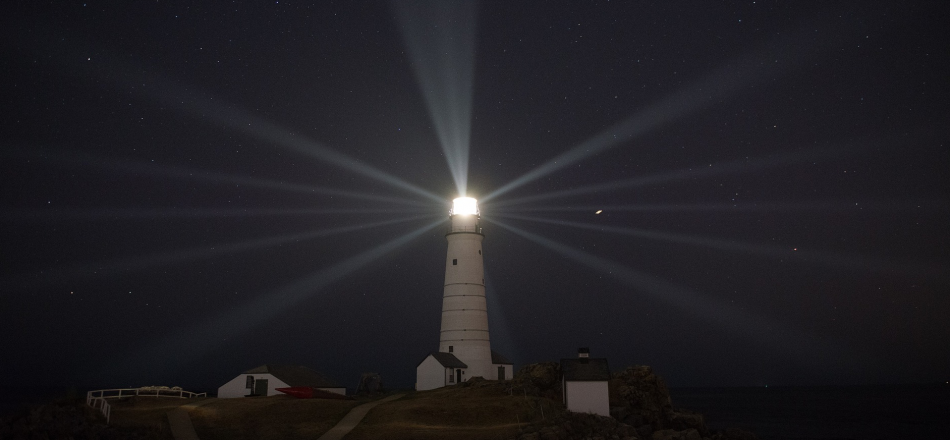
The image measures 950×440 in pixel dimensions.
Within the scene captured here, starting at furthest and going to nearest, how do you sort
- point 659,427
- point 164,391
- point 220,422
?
point 164,391, point 659,427, point 220,422

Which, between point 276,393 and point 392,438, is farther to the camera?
point 276,393

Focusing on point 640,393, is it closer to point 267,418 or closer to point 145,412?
point 267,418

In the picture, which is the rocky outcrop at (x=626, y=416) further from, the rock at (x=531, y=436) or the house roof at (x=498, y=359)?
the house roof at (x=498, y=359)

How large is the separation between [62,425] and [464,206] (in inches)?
1064

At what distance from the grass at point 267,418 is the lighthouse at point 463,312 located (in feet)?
28.7

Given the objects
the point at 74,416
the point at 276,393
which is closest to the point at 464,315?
the point at 276,393

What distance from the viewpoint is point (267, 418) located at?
90.2ft

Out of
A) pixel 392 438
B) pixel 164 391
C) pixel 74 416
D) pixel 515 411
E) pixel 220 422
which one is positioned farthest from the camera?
pixel 164 391

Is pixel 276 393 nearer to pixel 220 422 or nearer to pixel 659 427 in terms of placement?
pixel 220 422

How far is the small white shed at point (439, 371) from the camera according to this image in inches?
1549

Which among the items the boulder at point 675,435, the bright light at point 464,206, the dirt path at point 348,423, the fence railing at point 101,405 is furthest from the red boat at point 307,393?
the boulder at point 675,435

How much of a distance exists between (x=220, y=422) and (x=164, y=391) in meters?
12.3

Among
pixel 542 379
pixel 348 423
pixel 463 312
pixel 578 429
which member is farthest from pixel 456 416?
pixel 463 312

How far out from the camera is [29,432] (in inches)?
765
